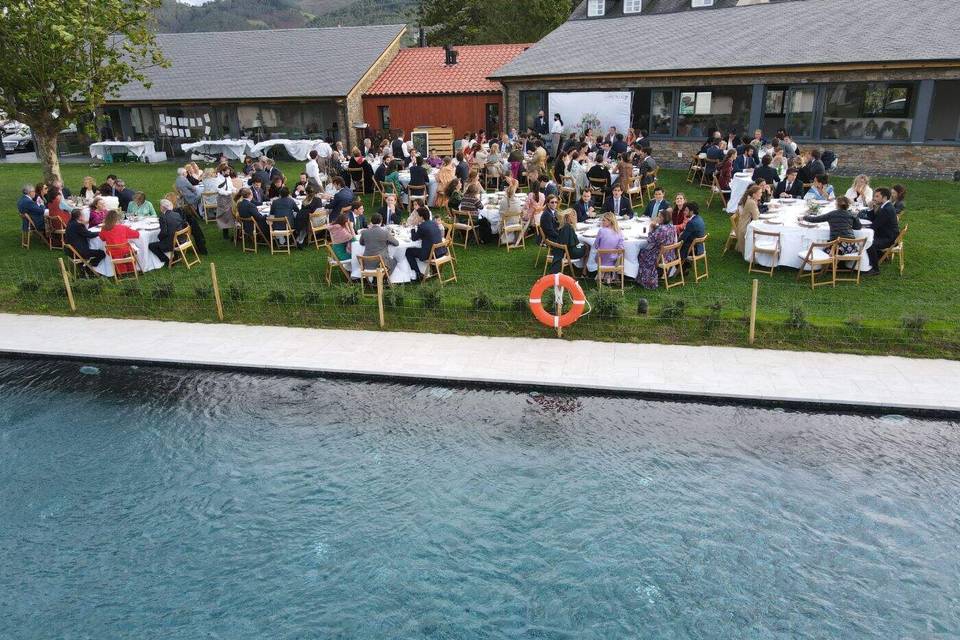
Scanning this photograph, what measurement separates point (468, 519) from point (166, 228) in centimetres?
1055

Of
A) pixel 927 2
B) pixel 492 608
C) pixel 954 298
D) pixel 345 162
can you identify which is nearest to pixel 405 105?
pixel 345 162

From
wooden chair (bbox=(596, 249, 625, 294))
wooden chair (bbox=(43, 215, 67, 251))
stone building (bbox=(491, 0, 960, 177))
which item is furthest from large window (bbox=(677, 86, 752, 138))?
wooden chair (bbox=(43, 215, 67, 251))

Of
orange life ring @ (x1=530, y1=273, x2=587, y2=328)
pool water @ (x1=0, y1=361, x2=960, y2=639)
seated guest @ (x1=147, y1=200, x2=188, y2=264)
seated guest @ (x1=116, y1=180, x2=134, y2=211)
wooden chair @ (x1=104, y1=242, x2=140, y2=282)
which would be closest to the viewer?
pool water @ (x1=0, y1=361, x2=960, y2=639)

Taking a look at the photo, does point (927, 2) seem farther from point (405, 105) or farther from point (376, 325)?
point (376, 325)

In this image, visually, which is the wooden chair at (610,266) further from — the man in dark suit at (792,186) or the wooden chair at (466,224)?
the man in dark suit at (792,186)

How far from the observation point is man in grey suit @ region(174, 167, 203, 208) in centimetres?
1765

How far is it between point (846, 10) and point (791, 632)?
80.2 ft

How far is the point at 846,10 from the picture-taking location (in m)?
24.4

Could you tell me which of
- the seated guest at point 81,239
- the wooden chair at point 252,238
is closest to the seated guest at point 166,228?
the seated guest at point 81,239

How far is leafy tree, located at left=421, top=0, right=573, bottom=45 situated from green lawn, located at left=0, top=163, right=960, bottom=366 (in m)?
32.2

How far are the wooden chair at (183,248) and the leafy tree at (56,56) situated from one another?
574 centimetres

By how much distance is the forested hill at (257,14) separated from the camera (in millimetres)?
125625

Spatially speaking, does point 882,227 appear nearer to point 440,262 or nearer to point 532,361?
point 532,361

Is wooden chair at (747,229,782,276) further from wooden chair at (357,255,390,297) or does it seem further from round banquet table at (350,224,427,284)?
wooden chair at (357,255,390,297)
